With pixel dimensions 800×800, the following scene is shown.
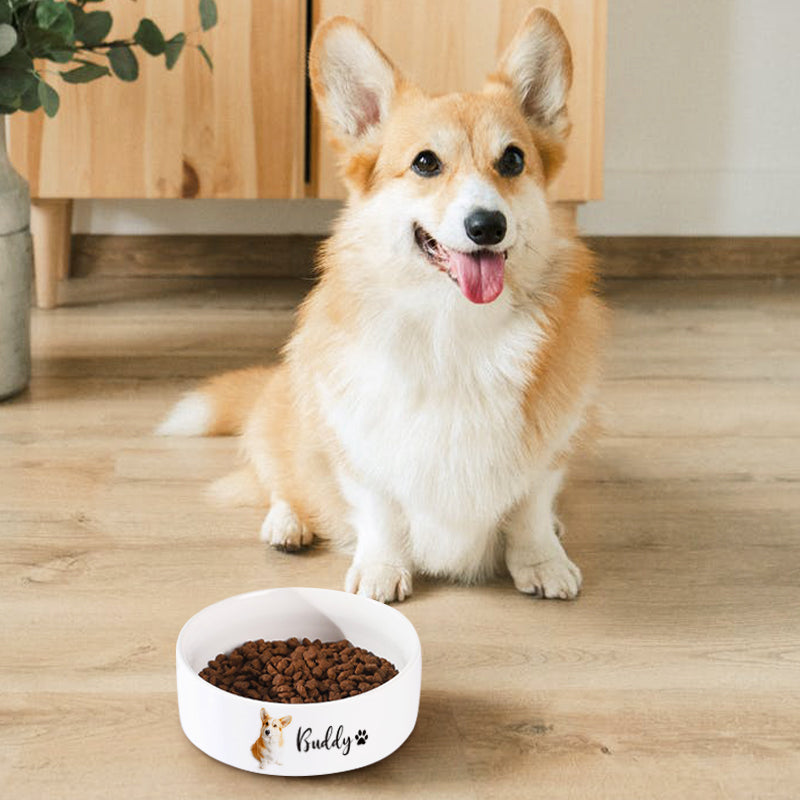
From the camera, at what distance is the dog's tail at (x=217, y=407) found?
203cm

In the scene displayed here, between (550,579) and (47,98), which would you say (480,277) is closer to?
(550,579)

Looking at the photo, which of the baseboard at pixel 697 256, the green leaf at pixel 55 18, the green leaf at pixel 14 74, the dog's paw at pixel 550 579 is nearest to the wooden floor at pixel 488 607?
the dog's paw at pixel 550 579

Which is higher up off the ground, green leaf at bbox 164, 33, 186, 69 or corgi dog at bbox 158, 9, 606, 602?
green leaf at bbox 164, 33, 186, 69

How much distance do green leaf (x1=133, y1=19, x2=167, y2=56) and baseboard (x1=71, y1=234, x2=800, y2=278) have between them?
1086 millimetres

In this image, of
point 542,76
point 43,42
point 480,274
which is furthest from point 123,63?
point 480,274

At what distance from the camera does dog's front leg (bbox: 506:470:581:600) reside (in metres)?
1.54

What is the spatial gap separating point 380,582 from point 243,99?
140 cm

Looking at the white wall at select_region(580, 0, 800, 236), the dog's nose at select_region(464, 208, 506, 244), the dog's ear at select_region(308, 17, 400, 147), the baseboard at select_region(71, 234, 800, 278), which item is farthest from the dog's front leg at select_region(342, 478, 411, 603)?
the white wall at select_region(580, 0, 800, 236)

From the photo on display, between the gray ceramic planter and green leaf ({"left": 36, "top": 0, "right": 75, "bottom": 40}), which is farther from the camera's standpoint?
the gray ceramic planter

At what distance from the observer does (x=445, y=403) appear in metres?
1.48

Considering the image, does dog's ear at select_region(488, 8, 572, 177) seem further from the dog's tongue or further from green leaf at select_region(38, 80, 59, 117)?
green leaf at select_region(38, 80, 59, 117)

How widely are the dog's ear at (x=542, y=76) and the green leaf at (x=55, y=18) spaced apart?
0.85m

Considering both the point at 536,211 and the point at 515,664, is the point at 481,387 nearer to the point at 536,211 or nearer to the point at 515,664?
the point at 536,211

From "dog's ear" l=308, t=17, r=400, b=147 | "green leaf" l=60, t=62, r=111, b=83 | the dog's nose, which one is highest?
"green leaf" l=60, t=62, r=111, b=83
